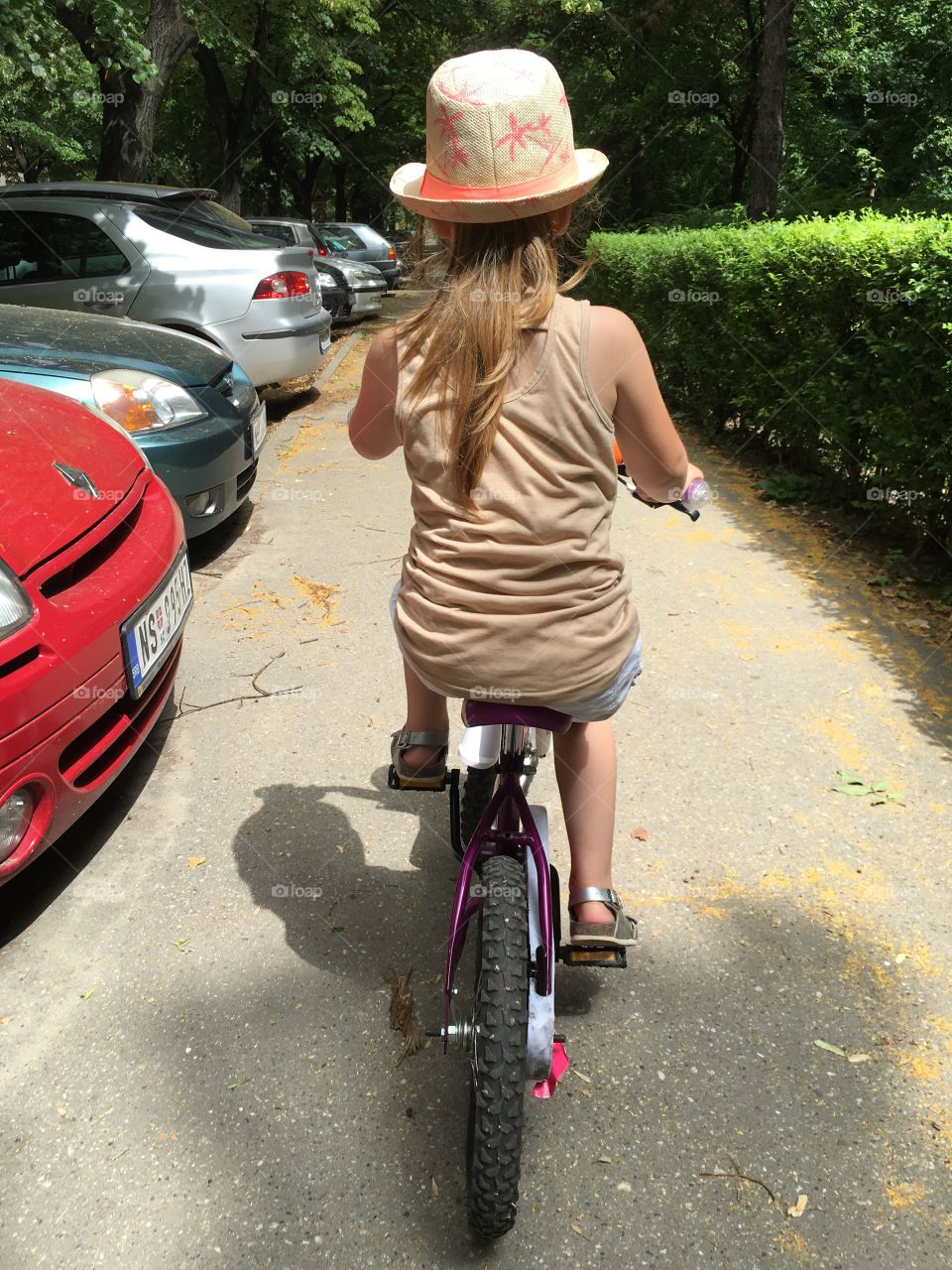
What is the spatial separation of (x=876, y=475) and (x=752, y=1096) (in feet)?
13.9

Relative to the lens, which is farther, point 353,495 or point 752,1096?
point 353,495

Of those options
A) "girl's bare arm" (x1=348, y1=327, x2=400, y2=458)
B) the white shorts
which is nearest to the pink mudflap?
the white shorts

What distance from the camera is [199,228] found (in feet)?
27.5

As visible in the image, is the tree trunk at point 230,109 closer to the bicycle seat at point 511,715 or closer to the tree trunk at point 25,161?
the bicycle seat at point 511,715

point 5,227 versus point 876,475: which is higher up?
point 5,227

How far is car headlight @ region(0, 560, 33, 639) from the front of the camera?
8.02 ft

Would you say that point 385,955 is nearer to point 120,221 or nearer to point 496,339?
point 496,339

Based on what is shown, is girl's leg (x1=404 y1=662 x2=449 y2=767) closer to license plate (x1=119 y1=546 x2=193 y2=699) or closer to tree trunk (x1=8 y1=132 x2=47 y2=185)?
license plate (x1=119 y1=546 x2=193 y2=699)

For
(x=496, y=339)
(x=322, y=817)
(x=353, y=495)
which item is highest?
(x=496, y=339)

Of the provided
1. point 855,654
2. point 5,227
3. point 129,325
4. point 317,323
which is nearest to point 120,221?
point 5,227

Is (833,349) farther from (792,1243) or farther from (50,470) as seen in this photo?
(792,1243)

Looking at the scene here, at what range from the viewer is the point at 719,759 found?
3.69 metres

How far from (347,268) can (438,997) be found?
16394mm

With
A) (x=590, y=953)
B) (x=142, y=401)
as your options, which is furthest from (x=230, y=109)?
(x=590, y=953)
